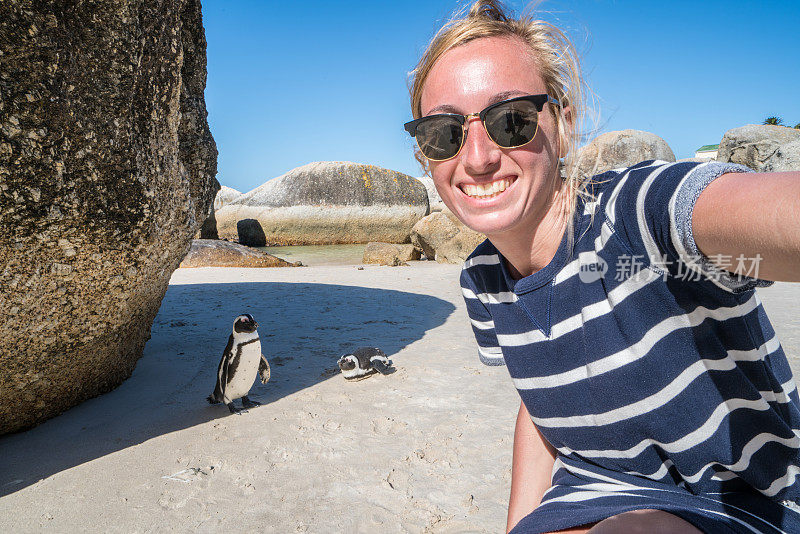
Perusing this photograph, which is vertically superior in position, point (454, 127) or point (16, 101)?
point (16, 101)

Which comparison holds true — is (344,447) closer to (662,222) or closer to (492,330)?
(492,330)

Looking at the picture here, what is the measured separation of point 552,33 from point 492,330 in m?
0.97

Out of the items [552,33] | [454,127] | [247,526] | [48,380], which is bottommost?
[247,526]

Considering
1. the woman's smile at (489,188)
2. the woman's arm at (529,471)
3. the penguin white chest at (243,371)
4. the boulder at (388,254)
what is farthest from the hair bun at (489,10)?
the boulder at (388,254)

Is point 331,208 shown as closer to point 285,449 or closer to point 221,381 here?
point 221,381

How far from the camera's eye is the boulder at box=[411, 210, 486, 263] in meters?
12.0

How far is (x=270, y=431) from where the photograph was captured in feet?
10.1

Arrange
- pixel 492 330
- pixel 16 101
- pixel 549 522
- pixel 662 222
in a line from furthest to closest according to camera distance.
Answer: pixel 16 101
pixel 492 330
pixel 549 522
pixel 662 222

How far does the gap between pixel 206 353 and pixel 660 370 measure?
13.5ft

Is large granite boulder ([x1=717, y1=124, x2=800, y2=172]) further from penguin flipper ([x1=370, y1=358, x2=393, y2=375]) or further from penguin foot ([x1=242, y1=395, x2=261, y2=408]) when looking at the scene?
penguin foot ([x1=242, y1=395, x2=261, y2=408])

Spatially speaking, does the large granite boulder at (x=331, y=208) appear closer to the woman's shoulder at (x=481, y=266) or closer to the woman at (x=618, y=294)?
the woman's shoulder at (x=481, y=266)

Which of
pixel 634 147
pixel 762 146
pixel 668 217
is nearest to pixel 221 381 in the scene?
pixel 668 217

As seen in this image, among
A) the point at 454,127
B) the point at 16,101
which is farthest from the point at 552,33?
the point at 16,101

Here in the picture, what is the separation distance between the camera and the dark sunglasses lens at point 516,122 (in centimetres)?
134
